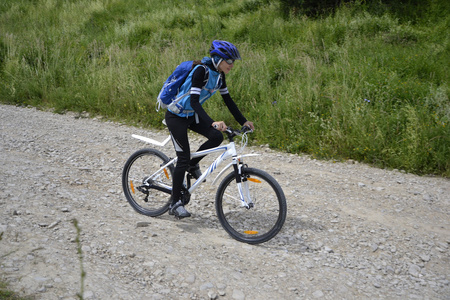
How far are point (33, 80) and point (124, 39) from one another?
3.55 meters

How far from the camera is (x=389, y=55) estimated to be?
9117 mm

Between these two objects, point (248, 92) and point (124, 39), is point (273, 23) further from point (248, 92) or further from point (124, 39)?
point (124, 39)

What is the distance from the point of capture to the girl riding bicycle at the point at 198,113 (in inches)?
163

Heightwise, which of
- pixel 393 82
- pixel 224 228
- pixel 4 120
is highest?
pixel 393 82

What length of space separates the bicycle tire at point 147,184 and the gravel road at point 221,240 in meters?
0.18

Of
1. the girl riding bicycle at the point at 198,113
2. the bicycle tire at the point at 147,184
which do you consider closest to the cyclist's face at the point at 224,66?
the girl riding bicycle at the point at 198,113

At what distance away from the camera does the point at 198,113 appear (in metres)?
4.12

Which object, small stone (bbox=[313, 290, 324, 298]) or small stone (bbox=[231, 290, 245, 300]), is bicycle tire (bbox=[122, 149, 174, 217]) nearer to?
small stone (bbox=[231, 290, 245, 300])

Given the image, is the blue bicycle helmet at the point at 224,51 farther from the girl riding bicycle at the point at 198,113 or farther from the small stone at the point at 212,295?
the small stone at the point at 212,295

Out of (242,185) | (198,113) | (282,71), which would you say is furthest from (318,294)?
(282,71)

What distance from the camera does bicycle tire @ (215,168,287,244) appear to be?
416 centimetres

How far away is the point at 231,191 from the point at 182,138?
86 cm

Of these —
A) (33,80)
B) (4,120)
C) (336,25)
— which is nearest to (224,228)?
(4,120)

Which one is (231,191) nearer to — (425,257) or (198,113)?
(198,113)
